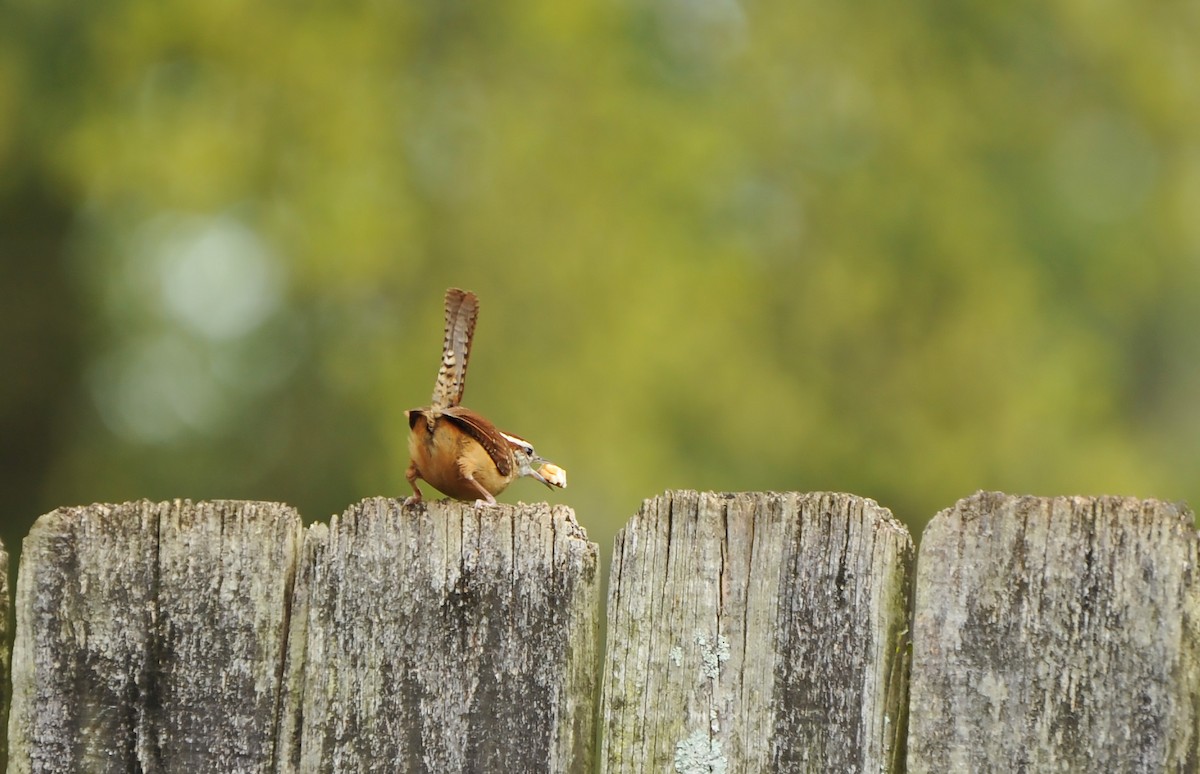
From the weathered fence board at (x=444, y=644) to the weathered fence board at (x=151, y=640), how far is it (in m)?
0.06

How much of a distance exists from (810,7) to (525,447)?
759 centimetres

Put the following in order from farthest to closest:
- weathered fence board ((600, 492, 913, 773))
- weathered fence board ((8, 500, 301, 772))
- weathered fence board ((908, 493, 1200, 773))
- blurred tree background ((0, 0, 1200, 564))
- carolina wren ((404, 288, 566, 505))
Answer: blurred tree background ((0, 0, 1200, 564))
carolina wren ((404, 288, 566, 505))
weathered fence board ((8, 500, 301, 772))
weathered fence board ((600, 492, 913, 773))
weathered fence board ((908, 493, 1200, 773))

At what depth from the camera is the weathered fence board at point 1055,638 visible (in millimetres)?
1952

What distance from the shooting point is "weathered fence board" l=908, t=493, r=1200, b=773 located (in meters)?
1.95

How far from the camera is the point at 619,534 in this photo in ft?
7.25

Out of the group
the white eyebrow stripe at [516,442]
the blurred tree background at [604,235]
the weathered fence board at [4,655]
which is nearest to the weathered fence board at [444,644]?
the weathered fence board at [4,655]

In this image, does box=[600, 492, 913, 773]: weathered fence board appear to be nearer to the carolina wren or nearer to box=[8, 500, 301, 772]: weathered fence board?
box=[8, 500, 301, 772]: weathered fence board

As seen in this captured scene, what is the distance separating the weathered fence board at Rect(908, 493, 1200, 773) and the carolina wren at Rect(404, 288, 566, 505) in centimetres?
108

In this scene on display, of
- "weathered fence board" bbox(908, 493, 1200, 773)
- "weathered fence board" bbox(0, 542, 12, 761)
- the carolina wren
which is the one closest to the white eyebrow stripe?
the carolina wren

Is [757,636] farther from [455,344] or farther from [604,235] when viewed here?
[604,235]

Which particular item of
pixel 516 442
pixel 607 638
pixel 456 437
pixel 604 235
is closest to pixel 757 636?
pixel 607 638

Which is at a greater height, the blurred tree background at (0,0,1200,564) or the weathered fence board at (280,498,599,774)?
the blurred tree background at (0,0,1200,564)

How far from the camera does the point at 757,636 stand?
2.15 meters

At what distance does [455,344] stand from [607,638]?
90cm
